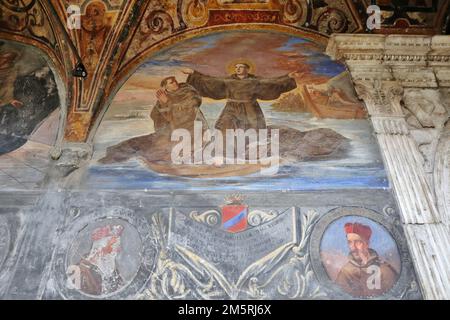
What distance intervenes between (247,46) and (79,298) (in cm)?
426

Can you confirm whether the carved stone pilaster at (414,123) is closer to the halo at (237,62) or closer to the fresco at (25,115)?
the halo at (237,62)

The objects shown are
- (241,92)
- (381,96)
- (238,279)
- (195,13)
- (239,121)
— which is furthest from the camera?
(195,13)

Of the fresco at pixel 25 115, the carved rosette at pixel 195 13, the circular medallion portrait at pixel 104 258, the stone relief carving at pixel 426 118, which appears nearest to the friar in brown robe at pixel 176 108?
the carved rosette at pixel 195 13

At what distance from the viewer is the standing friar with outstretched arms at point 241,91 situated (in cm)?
673

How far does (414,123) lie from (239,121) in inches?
84.1

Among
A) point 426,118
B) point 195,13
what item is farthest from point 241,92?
point 426,118

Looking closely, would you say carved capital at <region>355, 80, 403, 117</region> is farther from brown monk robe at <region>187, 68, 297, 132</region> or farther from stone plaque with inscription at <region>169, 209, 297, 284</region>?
stone plaque with inscription at <region>169, 209, 297, 284</region>

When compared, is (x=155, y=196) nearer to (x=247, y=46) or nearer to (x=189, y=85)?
(x=189, y=85)

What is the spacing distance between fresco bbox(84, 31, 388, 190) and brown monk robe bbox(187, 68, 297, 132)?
0.01 meters

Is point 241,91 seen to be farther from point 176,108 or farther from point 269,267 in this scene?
point 269,267

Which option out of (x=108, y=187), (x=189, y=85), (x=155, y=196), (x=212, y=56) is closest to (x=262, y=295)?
(x=155, y=196)

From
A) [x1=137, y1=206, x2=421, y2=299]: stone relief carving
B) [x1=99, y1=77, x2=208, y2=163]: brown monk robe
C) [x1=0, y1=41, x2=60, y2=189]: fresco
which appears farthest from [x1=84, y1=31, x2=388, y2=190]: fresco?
[x1=0, y1=41, x2=60, y2=189]: fresco

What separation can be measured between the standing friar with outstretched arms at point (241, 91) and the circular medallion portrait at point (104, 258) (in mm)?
1859

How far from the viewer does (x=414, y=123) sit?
21.7 ft
